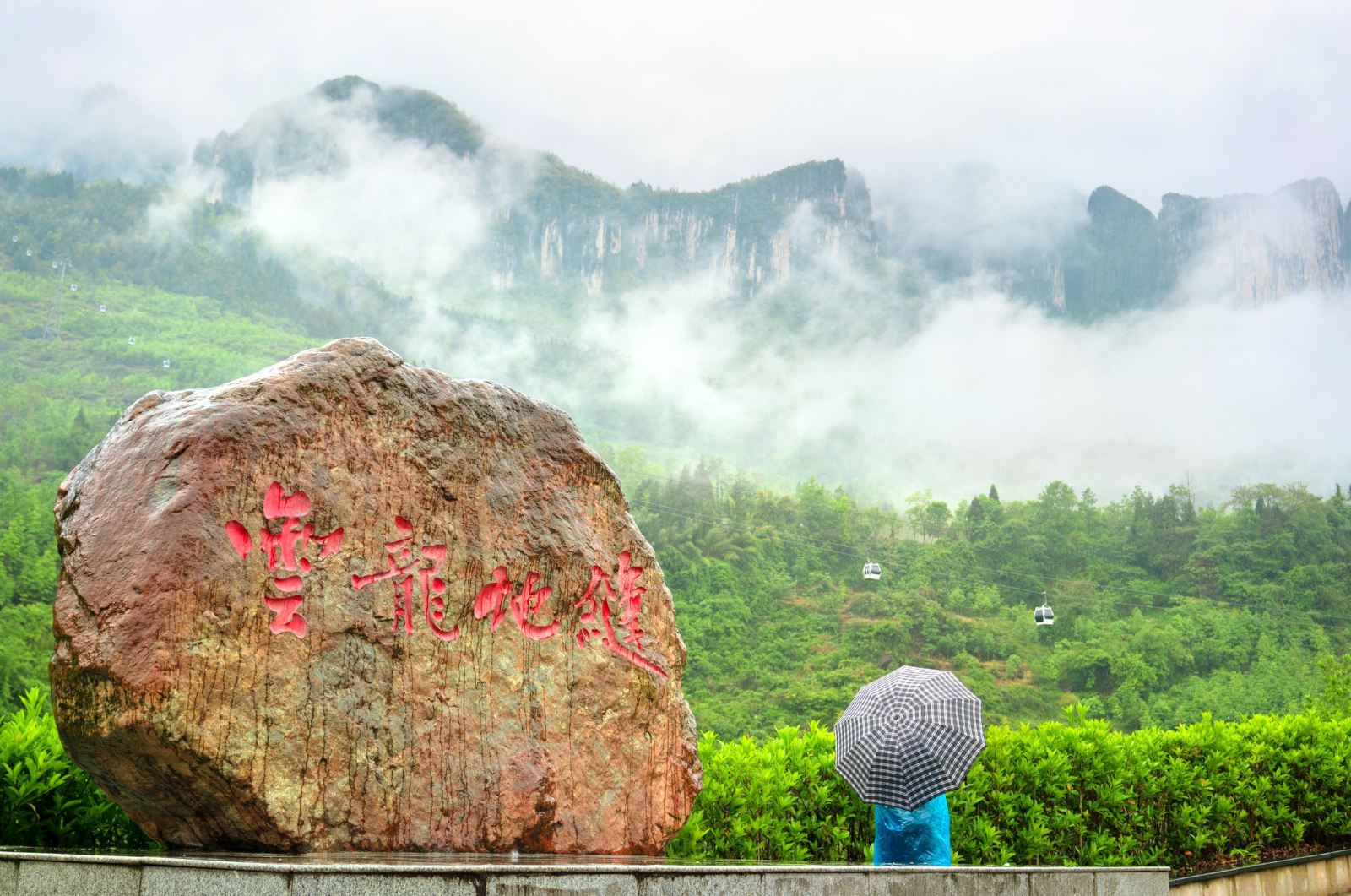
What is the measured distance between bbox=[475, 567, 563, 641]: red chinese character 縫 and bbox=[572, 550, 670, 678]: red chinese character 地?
14cm

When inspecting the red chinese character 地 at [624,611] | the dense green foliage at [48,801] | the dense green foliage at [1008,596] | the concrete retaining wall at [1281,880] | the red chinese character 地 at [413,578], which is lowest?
the dense green foliage at [1008,596]

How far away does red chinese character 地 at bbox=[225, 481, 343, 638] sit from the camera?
2.91 m

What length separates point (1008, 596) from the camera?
3094cm

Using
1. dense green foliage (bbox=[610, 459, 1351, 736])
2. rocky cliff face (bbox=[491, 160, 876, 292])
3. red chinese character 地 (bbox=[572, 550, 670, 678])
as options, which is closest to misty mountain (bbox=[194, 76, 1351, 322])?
rocky cliff face (bbox=[491, 160, 876, 292])

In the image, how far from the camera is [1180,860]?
4945 millimetres

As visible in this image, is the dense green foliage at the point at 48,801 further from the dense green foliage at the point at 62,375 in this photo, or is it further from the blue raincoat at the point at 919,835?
the dense green foliage at the point at 62,375

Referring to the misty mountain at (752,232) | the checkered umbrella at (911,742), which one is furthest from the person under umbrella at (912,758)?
the misty mountain at (752,232)

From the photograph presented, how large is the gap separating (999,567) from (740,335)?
110 ft

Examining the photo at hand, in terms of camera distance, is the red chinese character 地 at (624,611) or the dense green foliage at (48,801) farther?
the red chinese character 地 at (624,611)

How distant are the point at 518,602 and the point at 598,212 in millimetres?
74067

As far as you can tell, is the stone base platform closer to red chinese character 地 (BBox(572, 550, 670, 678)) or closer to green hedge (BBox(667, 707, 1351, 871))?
red chinese character 地 (BBox(572, 550, 670, 678))

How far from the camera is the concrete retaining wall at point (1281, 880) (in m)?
4.68

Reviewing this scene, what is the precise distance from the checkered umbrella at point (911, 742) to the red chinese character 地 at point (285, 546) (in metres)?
1.76

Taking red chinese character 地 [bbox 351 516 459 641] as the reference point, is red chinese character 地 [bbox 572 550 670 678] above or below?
below
